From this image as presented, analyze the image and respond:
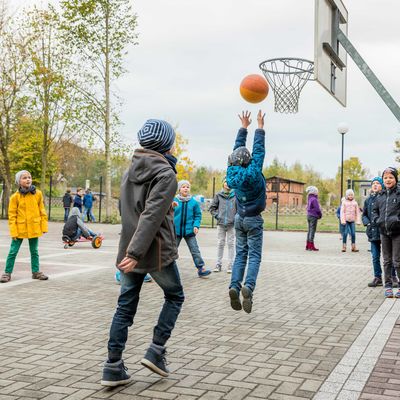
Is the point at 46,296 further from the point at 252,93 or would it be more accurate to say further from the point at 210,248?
the point at 210,248

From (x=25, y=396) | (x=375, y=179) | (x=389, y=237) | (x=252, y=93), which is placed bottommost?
(x=25, y=396)

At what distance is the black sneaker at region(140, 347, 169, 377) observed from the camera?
14.4 feet

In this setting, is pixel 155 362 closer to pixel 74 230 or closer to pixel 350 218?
pixel 74 230

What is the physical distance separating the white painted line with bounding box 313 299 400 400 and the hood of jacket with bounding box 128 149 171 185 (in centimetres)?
197

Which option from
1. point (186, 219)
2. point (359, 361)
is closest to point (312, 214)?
point (186, 219)

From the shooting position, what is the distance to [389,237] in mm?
8164

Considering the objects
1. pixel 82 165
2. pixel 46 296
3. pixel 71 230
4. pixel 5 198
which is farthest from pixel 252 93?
pixel 82 165

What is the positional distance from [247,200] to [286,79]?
6805 millimetres

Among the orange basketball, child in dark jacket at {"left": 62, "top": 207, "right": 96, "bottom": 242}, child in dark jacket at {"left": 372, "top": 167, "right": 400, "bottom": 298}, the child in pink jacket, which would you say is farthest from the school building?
the orange basketball

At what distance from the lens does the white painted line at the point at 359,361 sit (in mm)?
4195

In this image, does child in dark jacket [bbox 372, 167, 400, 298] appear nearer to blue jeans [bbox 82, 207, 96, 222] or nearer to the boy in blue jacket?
the boy in blue jacket

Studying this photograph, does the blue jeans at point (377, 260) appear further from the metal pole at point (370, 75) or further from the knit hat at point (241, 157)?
the knit hat at point (241, 157)

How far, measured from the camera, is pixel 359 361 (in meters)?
5.02

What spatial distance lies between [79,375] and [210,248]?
1225 cm
